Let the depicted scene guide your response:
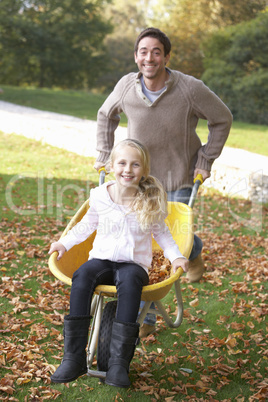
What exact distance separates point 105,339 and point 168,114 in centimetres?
165

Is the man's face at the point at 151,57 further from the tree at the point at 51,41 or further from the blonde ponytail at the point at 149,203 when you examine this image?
the tree at the point at 51,41

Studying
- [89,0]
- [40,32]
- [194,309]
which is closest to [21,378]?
[194,309]

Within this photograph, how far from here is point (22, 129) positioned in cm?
1220

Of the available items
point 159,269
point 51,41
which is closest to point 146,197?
point 159,269

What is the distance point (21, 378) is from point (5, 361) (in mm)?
264

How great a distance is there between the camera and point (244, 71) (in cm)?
1767

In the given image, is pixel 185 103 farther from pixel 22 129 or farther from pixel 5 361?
pixel 22 129

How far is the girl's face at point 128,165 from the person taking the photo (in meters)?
2.93

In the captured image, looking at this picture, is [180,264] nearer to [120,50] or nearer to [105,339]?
[105,339]

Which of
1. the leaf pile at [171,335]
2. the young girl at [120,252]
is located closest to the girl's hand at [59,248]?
the young girl at [120,252]

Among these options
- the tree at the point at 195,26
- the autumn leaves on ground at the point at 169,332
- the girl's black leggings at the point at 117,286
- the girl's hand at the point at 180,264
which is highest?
the tree at the point at 195,26

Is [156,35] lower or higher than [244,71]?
higher

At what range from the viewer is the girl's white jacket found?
9.47 ft

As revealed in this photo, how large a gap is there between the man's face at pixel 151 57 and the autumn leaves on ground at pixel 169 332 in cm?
200
